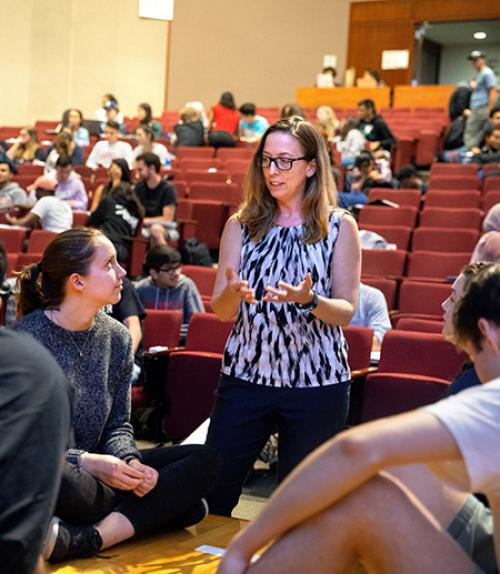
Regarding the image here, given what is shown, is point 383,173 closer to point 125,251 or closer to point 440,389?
point 125,251

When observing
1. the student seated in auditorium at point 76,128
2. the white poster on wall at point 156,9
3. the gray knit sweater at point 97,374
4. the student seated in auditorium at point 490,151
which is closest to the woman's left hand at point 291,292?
the gray knit sweater at point 97,374

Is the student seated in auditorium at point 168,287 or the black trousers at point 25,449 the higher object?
the black trousers at point 25,449

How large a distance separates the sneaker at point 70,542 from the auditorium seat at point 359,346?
2.12m

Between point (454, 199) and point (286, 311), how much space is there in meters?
6.23

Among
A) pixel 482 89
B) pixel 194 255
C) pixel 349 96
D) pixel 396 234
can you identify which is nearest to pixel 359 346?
pixel 194 255

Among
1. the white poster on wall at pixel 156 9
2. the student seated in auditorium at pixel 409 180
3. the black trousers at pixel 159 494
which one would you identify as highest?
the white poster on wall at pixel 156 9

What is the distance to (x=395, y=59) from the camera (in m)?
18.1

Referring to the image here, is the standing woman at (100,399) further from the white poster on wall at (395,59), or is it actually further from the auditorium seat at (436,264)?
the white poster on wall at (395,59)

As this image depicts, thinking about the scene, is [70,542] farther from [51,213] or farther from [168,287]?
[51,213]

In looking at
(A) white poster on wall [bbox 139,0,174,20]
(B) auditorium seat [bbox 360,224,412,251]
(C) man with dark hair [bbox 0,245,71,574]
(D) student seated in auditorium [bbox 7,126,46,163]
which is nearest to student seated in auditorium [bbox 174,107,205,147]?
(D) student seated in auditorium [bbox 7,126,46,163]

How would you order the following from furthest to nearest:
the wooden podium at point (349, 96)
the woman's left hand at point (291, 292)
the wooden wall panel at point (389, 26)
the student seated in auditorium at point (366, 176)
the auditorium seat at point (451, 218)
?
the wooden wall panel at point (389, 26) < the wooden podium at point (349, 96) < the student seated in auditorium at point (366, 176) < the auditorium seat at point (451, 218) < the woman's left hand at point (291, 292)

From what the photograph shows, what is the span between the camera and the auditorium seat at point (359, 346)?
14.8 feet

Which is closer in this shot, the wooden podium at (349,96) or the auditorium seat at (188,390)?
the auditorium seat at (188,390)

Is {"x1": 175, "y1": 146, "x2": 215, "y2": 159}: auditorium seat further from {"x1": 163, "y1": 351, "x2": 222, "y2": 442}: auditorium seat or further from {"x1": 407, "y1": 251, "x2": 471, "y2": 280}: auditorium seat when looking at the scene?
{"x1": 163, "y1": 351, "x2": 222, "y2": 442}: auditorium seat
